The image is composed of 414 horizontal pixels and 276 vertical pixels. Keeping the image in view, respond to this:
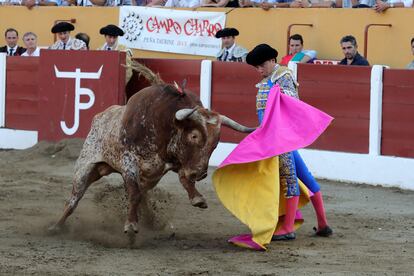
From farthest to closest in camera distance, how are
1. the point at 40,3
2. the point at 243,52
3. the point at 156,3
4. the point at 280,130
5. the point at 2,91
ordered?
the point at 40,3 → the point at 156,3 → the point at 2,91 → the point at 243,52 → the point at 280,130

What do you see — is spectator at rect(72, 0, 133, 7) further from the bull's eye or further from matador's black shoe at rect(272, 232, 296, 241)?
the bull's eye

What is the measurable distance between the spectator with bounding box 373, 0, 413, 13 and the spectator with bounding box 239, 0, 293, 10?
1.27 m

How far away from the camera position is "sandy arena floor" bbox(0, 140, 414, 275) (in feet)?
16.7

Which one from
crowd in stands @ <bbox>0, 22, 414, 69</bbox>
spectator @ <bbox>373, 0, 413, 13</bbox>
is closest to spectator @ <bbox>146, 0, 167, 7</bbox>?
crowd in stands @ <bbox>0, 22, 414, 69</bbox>

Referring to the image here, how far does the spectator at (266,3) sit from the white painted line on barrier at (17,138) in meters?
2.67

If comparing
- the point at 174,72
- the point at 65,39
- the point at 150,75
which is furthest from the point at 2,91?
the point at 150,75

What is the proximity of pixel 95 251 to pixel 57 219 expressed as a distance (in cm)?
119

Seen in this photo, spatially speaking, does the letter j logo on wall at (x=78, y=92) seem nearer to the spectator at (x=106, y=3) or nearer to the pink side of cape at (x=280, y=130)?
the spectator at (x=106, y=3)

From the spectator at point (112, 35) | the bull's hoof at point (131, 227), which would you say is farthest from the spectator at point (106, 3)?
the bull's hoof at point (131, 227)

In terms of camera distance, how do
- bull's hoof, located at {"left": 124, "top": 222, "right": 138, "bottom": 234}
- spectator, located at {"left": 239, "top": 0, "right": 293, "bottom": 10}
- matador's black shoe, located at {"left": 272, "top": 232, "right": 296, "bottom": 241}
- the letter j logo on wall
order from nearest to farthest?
1. bull's hoof, located at {"left": 124, "top": 222, "right": 138, "bottom": 234}
2. matador's black shoe, located at {"left": 272, "top": 232, "right": 296, "bottom": 241}
3. the letter j logo on wall
4. spectator, located at {"left": 239, "top": 0, "right": 293, "bottom": 10}

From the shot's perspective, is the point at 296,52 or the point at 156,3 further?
the point at 156,3

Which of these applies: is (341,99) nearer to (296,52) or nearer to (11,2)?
(296,52)

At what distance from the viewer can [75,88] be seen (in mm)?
10523

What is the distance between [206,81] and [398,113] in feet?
6.82
